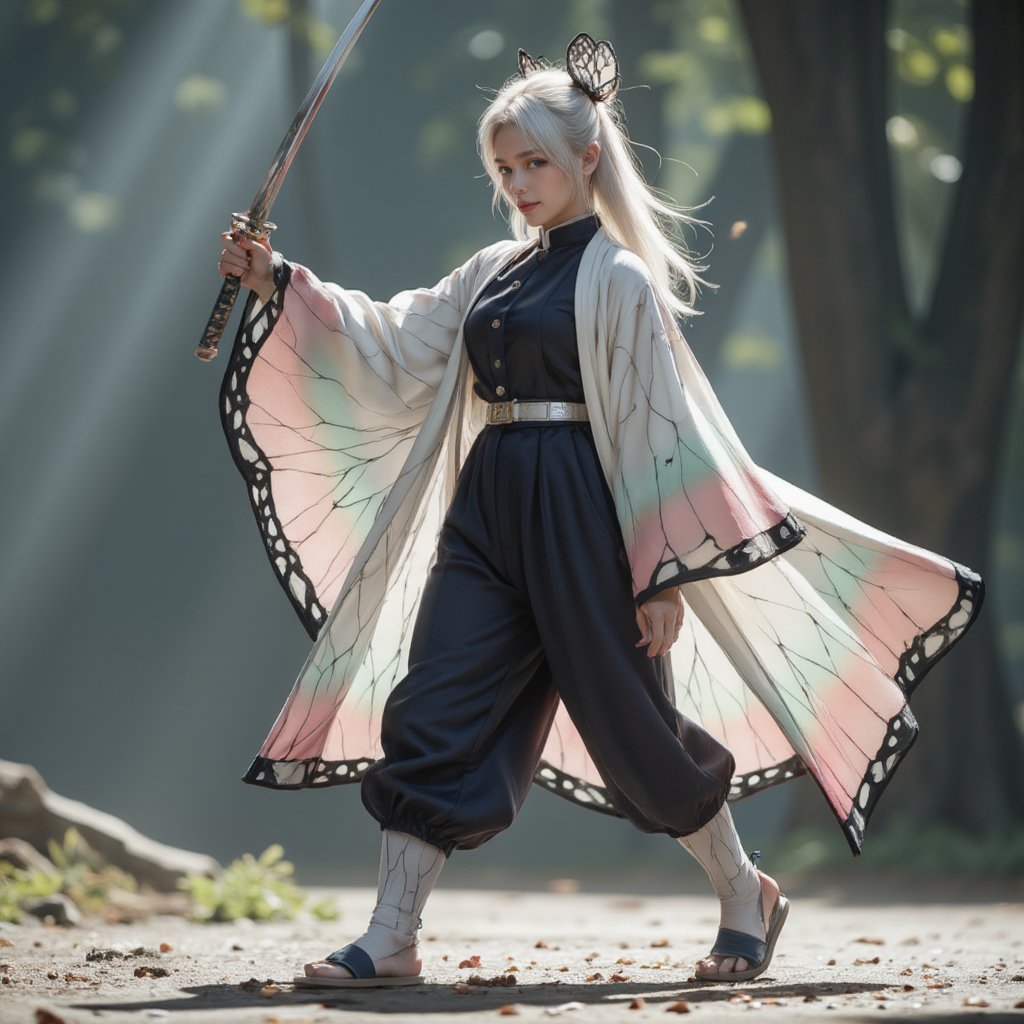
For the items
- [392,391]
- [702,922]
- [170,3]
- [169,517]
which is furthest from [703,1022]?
[169,517]

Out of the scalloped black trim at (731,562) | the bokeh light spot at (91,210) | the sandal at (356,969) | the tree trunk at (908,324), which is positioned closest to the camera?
the sandal at (356,969)

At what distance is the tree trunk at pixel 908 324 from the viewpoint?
344 inches

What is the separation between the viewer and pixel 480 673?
3648mm

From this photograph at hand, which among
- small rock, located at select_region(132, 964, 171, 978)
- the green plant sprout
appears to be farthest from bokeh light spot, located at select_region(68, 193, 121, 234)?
small rock, located at select_region(132, 964, 171, 978)

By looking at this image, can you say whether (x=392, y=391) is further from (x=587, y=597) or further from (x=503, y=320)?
(x=587, y=597)

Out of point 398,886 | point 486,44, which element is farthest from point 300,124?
point 486,44

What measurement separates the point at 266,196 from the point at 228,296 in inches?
10.8

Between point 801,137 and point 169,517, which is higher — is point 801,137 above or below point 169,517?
above

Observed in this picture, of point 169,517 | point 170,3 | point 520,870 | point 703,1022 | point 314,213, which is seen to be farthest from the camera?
point 169,517

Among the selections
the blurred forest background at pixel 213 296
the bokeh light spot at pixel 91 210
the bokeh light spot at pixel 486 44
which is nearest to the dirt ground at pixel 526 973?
the blurred forest background at pixel 213 296

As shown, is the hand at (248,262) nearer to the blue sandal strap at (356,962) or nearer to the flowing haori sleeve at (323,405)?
the flowing haori sleeve at (323,405)

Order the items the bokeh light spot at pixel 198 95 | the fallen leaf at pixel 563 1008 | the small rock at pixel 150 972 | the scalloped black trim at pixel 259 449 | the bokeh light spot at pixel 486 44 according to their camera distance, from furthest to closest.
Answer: the bokeh light spot at pixel 486 44 → the bokeh light spot at pixel 198 95 → the scalloped black trim at pixel 259 449 → the small rock at pixel 150 972 → the fallen leaf at pixel 563 1008

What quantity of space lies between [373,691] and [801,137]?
5.68 meters

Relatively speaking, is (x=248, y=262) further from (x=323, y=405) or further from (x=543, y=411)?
(x=543, y=411)
